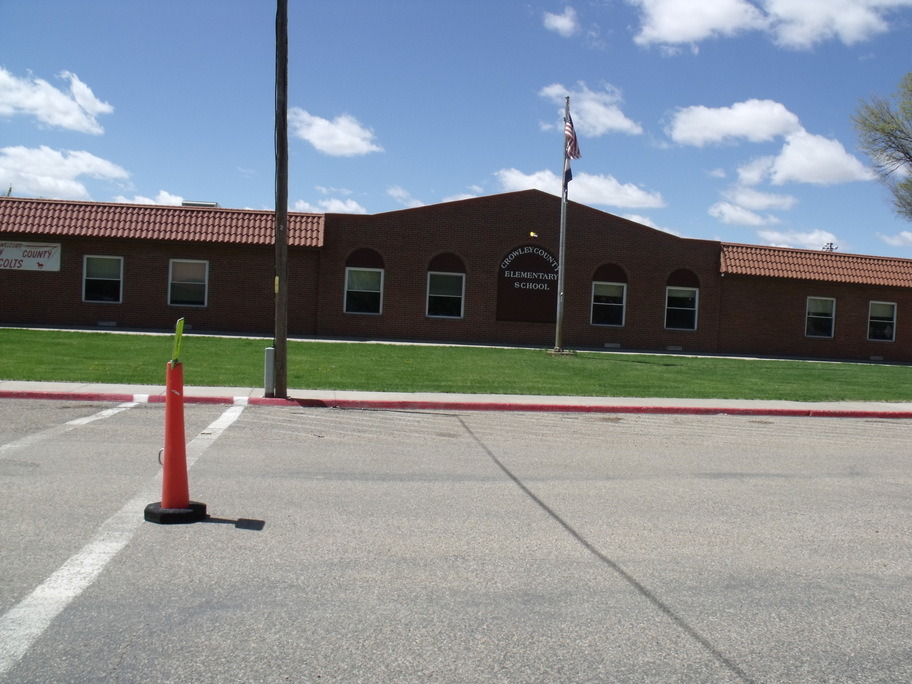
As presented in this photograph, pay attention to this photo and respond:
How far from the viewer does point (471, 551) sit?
5.91 m

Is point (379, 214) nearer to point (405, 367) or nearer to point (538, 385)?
point (405, 367)

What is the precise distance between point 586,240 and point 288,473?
74.6 feet

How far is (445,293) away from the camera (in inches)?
1156

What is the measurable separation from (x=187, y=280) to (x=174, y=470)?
23.3 meters

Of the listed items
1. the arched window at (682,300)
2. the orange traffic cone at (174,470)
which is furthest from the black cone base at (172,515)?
the arched window at (682,300)

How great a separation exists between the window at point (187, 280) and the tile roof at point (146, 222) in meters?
1.08

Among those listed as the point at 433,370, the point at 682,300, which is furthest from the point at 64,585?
the point at 682,300

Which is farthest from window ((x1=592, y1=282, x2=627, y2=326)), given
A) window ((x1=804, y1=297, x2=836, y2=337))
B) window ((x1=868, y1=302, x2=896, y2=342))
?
window ((x1=868, y1=302, x2=896, y2=342))

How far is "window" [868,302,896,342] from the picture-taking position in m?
32.8

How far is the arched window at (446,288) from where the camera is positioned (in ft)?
96.0

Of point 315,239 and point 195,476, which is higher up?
point 315,239

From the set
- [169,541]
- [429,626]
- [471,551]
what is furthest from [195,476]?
[429,626]

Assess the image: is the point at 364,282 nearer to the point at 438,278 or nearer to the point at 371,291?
the point at 371,291

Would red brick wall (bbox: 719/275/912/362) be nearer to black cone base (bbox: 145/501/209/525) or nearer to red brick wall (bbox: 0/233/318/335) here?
red brick wall (bbox: 0/233/318/335)
